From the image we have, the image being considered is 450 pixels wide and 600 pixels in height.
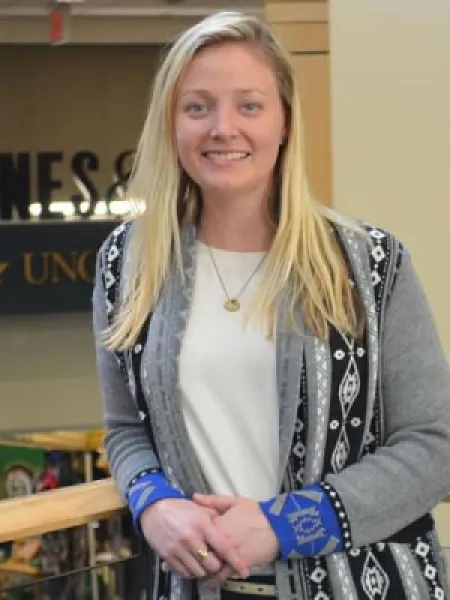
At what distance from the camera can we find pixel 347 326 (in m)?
1.49

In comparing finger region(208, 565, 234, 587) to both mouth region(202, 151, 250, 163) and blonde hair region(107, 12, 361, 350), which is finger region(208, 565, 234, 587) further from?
mouth region(202, 151, 250, 163)

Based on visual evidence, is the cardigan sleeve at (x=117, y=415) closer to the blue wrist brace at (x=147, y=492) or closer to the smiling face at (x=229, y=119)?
the blue wrist brace at (x=147, y=492)

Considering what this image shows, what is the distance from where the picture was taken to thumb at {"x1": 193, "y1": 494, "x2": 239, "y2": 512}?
4.75 ft

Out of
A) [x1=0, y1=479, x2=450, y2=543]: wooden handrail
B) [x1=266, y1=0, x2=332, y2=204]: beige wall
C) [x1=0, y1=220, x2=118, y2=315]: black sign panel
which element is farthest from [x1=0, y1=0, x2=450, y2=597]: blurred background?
[x1=0, y1=479, x2=450, y2=543]: wooden handrail

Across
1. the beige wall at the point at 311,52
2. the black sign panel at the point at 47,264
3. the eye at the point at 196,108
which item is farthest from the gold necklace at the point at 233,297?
the black sign panel at the point at 47,264

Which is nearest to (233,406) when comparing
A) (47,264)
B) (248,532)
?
(248,532)

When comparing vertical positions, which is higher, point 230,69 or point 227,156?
point 230,69

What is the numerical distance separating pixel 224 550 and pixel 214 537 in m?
0.02

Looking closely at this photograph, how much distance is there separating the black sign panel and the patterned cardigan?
5.42 m

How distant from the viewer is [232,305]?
154 cm

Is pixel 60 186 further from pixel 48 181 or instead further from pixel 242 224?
pixel 242 224

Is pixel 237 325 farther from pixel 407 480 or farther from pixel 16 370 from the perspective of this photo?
pixel 16 370

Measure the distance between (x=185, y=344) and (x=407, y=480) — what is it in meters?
0.34

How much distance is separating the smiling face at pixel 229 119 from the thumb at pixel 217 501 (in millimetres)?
400
